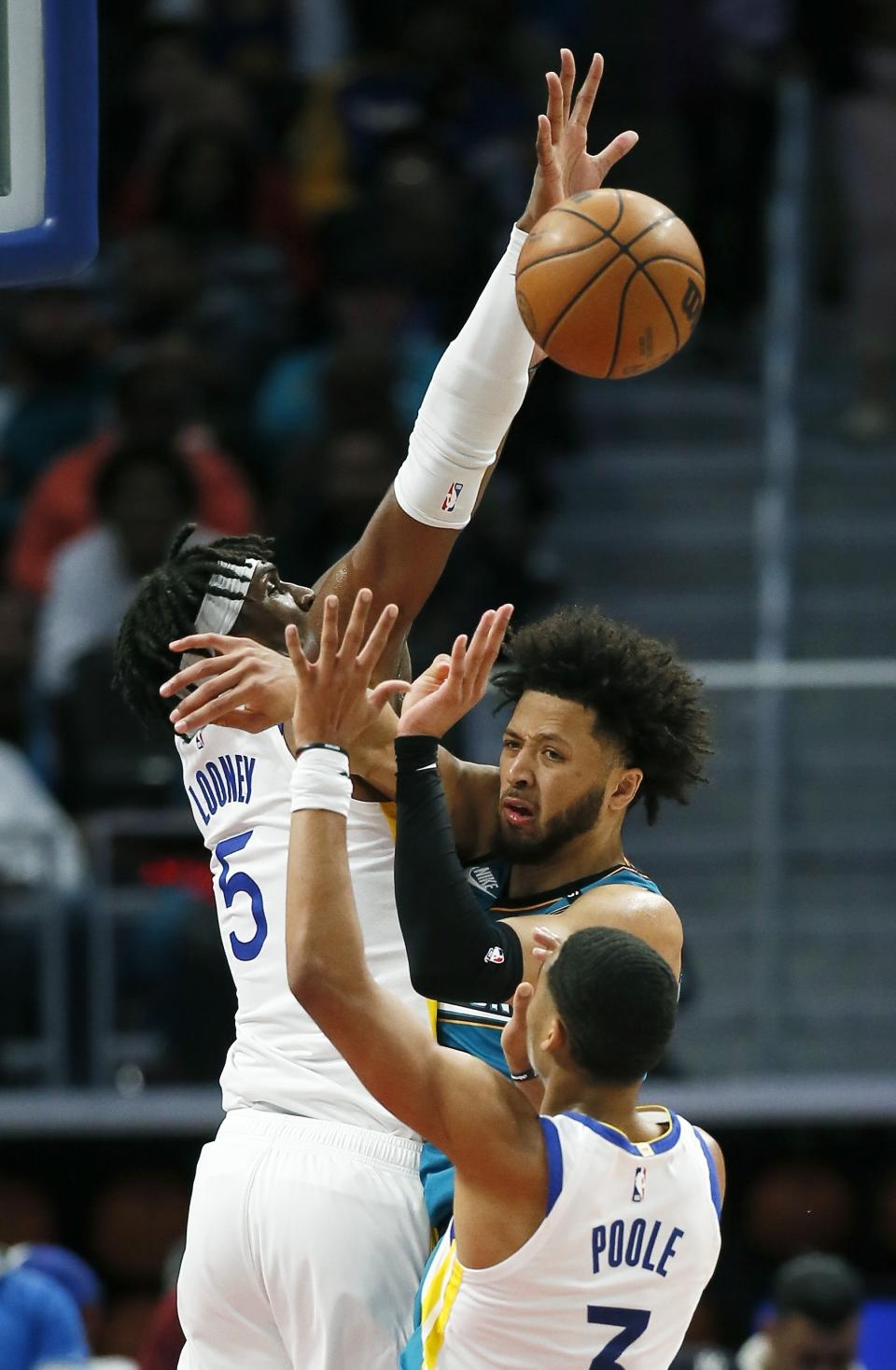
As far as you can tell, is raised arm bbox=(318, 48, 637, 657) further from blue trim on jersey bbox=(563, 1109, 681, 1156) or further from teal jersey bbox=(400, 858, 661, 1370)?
blue trim on jersey bbox=(563, 1109, 681, 1156)

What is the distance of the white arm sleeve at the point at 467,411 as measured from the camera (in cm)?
457

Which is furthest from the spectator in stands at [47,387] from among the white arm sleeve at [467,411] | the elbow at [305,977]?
the elbow at [305,977]

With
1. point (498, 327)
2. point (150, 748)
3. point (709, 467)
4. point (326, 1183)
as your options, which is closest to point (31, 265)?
point (498, 327)

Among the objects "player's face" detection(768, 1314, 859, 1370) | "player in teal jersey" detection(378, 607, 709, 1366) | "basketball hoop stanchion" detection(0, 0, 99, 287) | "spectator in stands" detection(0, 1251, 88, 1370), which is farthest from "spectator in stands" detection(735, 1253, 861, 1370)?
"basketball hoop stanchion" detection(0, 0, 99, 287)

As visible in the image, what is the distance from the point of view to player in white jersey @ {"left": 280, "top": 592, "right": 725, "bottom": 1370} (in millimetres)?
3760

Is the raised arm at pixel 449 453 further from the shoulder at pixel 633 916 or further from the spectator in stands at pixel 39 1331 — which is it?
the spectator in stands at pixel 39 1331

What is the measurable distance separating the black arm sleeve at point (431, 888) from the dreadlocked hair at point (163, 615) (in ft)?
2.43

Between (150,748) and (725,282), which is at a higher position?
(725,282)

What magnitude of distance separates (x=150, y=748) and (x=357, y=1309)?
4.30 metres

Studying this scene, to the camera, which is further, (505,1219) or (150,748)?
(150,748)

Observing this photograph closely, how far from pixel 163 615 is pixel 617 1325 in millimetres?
1616

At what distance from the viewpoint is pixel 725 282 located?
1165 centimetres

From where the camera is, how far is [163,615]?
182 inches

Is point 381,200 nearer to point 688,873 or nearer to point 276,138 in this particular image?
point 276,138
